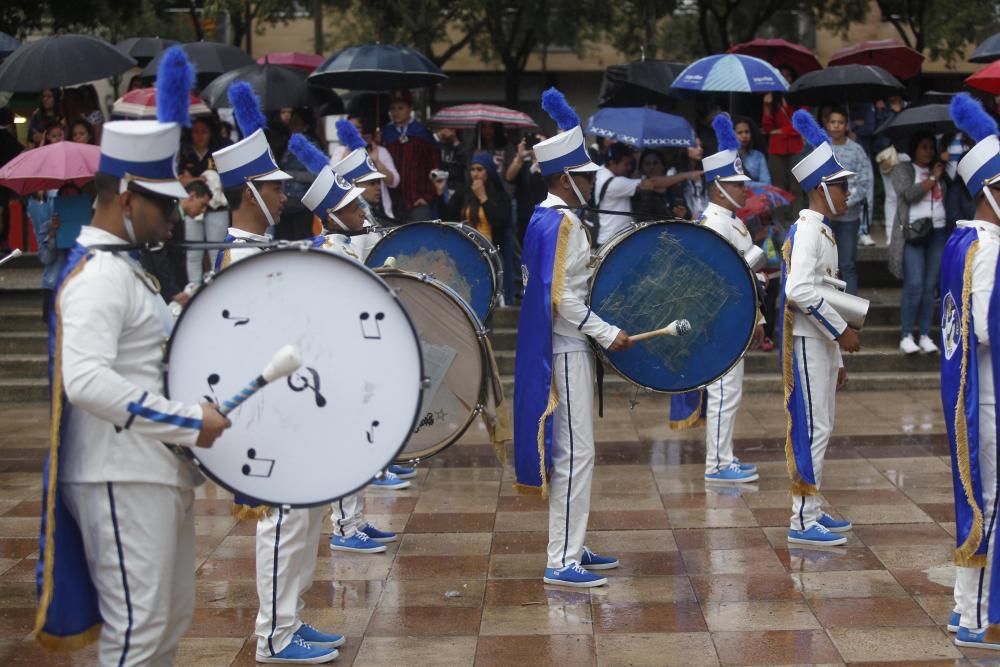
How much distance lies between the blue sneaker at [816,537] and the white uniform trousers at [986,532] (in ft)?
5.04

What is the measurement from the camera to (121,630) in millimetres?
4172

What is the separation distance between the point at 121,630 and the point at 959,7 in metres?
19.3

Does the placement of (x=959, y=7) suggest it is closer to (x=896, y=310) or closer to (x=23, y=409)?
(x=896, y=310)

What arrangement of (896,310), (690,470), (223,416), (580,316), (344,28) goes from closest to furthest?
(223,416)
(580,316)
(690,470)
(896,310)
(344,28)

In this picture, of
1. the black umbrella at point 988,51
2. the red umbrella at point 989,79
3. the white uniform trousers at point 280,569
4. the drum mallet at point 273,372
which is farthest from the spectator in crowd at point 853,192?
the drum mallet at point 273,372

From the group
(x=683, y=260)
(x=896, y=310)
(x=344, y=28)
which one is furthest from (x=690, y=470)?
(x=344, y=28)

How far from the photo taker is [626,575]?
6.93m

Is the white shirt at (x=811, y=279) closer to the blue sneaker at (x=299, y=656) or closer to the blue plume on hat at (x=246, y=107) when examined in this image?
the blue plume on hat at (x=246, y=107)

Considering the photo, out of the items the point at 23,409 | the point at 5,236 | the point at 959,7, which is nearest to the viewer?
the point at 23,409

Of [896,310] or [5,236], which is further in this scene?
[5,236]

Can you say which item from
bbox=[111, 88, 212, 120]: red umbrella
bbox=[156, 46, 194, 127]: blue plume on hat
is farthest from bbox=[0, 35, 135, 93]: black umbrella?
bbox=[156, 46, 194, 127]: blue plume on hat

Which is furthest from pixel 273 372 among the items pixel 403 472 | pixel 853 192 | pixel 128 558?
pixel 853 192

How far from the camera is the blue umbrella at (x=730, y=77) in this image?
1257cm

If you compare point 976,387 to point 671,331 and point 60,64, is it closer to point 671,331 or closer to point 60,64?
point 671,331
